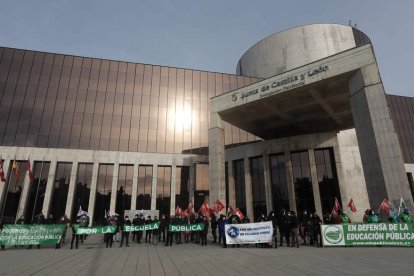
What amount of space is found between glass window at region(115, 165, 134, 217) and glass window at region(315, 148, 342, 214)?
2472 cm

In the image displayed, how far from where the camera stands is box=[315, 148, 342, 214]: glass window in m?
29.8

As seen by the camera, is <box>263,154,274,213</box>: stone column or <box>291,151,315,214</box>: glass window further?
<box>263,154,274,213</box>: stone column

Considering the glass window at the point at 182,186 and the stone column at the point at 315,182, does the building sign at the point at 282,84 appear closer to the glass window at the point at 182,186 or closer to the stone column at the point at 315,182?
the stone column at the point at 315,182

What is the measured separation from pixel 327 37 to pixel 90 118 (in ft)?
151

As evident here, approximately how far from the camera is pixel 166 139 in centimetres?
3897

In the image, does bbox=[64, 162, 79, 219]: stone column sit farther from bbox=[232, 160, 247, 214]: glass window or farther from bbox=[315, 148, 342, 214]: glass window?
bbox=[315, 148, 342, 214]: glass window

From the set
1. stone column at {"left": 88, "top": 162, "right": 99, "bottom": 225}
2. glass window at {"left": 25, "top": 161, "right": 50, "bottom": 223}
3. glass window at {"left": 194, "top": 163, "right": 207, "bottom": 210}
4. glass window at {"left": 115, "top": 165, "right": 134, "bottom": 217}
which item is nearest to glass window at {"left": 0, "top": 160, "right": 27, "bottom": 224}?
glass window at {"left": 25, "top": 161, "right": 50, "bottom": 223}

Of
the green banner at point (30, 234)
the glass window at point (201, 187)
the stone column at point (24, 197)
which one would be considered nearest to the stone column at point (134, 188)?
the glass window at point (201, 187)

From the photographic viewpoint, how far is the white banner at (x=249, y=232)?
562 inches

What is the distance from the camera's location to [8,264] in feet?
30.9

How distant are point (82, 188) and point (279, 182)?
84.8 ft

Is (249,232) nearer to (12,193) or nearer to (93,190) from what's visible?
(93,190)

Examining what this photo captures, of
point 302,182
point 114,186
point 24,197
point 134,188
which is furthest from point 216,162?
point 24,197

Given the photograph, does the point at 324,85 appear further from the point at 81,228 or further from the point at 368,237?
the point at 81,228
